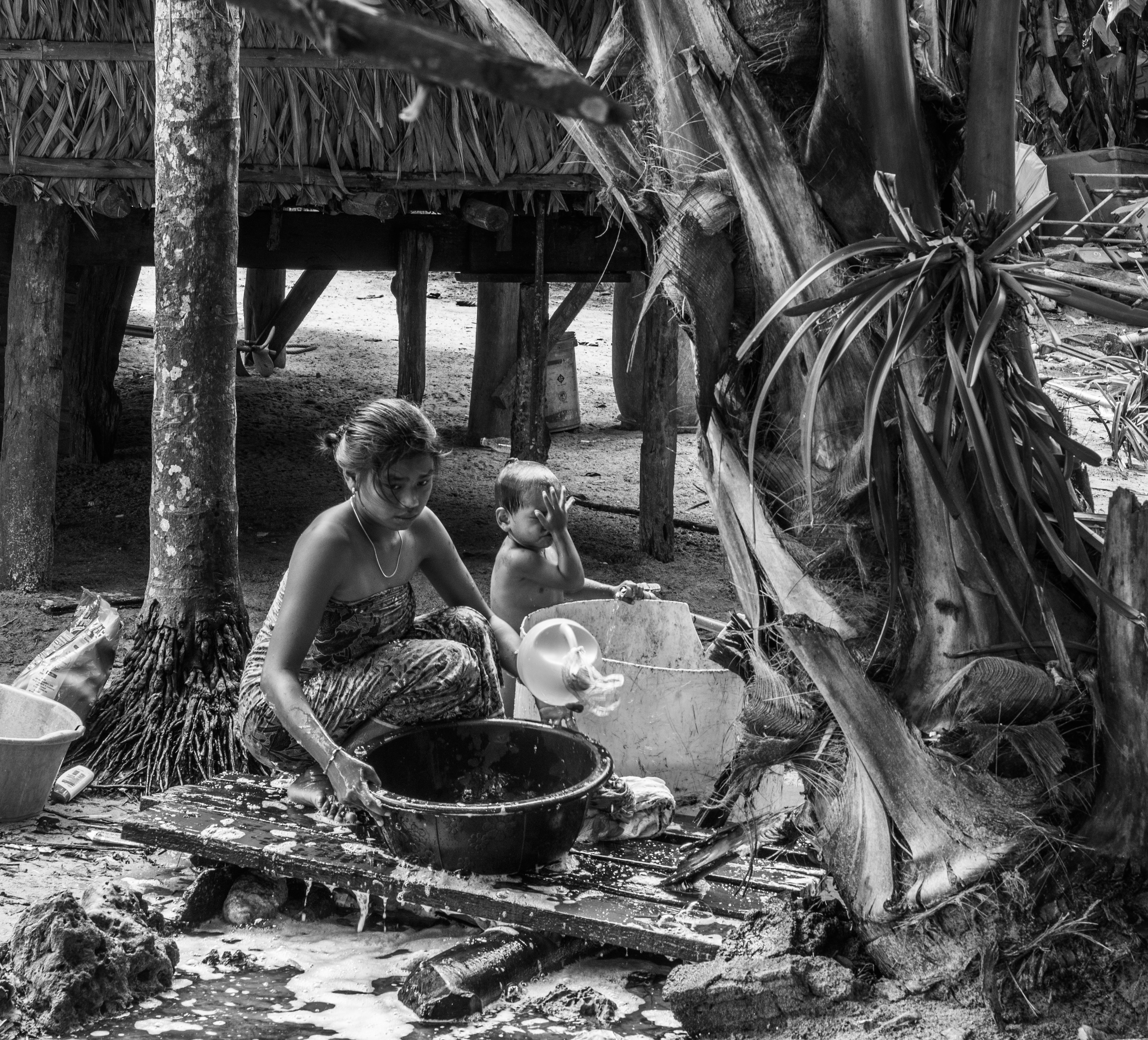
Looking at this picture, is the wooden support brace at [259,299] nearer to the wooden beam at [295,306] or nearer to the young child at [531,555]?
the wooden beam at [295,306]

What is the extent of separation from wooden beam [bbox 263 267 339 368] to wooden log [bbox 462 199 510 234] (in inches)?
86.2

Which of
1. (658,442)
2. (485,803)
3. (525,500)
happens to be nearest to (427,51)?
(485,803)

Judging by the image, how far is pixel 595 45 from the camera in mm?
5293

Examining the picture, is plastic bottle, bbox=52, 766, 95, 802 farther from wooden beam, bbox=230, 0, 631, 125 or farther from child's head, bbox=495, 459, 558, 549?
wooden beam, bbox=230, 0, 631, 125

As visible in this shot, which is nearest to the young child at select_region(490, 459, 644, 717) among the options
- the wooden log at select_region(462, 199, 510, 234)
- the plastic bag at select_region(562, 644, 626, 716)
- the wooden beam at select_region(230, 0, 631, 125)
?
the plastic bag at select_region(562, 644, 626, 716)

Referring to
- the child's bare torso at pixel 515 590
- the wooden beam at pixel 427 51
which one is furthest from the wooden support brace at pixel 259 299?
the wooden beam at pixel 427 51

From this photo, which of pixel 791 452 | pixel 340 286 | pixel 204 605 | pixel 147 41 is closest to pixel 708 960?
→ pixel 791 452

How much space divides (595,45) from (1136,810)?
4.20m

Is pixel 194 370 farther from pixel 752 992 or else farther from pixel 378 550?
pixel 752 992

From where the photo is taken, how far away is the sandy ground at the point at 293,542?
2.40m

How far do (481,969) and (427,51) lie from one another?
2.10m

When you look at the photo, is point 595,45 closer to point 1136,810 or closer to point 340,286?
point 1136,810

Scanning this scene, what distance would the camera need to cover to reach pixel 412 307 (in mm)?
6441

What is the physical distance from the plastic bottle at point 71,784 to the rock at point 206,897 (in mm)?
850
